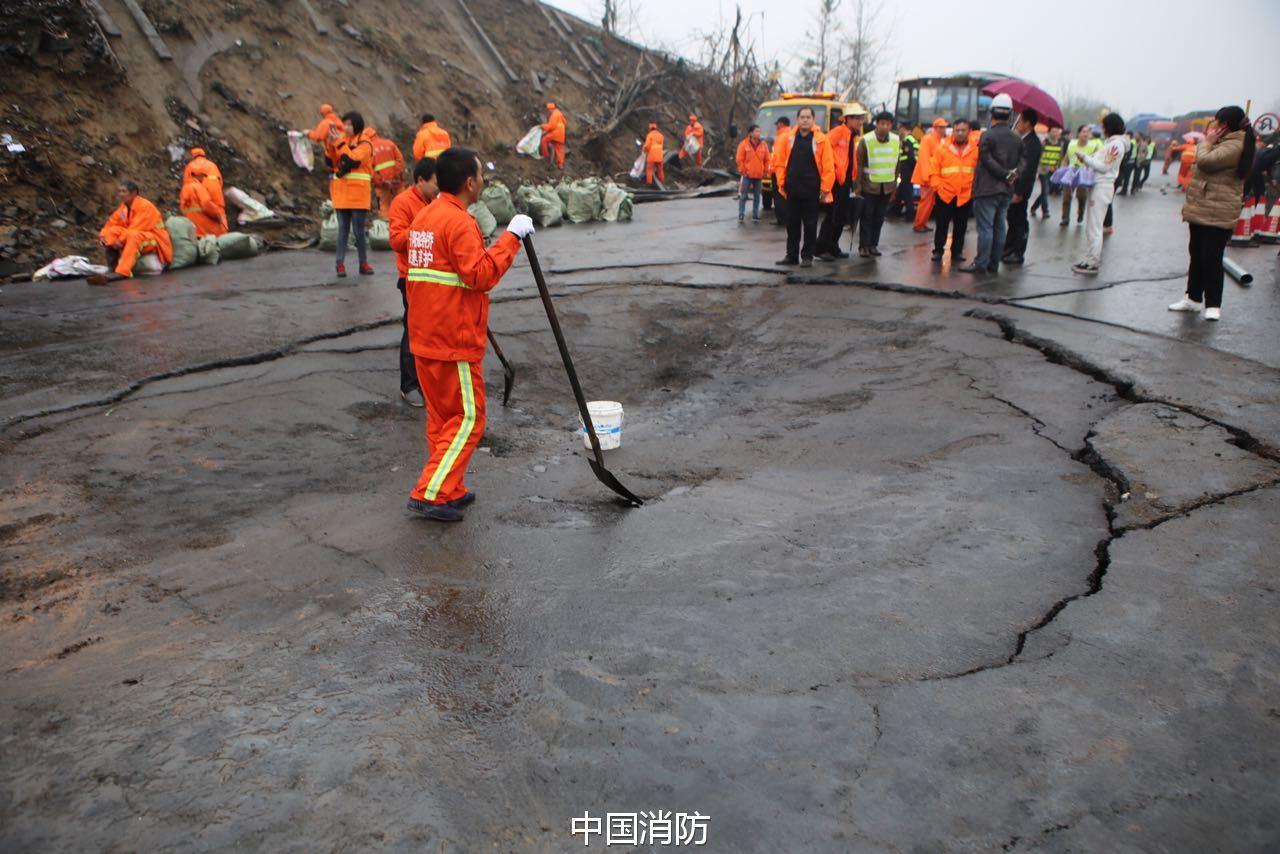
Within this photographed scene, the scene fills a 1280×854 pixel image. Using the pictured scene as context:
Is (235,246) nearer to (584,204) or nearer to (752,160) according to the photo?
(584,204)

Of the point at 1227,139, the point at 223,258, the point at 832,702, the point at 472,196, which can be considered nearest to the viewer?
the point at 832,702

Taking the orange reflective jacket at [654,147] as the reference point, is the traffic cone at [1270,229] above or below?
below

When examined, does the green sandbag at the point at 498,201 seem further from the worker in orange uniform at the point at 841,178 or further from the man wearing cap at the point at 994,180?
the man wearing cap at the point at 994,180

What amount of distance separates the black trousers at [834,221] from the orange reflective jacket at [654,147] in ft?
36.9

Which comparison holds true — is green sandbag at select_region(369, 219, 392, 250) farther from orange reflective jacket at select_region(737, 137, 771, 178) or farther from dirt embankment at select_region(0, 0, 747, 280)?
orange reflective jacket at select_region(737, 137, 771, 178)

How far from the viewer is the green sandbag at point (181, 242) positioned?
10695 millimetres

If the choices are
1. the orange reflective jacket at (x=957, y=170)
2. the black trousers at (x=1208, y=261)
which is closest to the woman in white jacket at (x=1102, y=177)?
the orange reflective jacket at (x=957, y=170)

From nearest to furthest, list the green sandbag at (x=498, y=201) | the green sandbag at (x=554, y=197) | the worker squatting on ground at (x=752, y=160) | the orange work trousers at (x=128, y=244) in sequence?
the orange work trousers at (x=128, y=244), the green sandbag at (x=498, y=201), the worker squatting on ground at (x=752, y=160), the green sandbag at (x=554, y=197)

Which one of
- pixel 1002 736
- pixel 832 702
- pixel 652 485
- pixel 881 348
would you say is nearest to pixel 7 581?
pixel 652 485

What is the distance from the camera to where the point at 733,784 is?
2.33 m

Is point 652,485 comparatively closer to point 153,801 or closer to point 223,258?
point 153,801

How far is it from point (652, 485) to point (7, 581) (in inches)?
117

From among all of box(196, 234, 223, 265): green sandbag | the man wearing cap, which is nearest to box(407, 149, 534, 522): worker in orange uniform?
the man wearing cap

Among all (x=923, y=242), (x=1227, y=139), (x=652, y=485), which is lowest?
(x=652, y=485)
